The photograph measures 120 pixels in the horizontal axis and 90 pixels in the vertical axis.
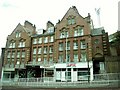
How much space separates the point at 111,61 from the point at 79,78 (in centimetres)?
658

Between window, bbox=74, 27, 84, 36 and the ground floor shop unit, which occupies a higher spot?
window, bbox=74, 27, 84, 36

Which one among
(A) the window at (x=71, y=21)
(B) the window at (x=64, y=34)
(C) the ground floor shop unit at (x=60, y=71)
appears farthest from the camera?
(A) the window at (x=71, y=21)

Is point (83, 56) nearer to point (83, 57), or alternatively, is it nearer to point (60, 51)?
point (83, 57)

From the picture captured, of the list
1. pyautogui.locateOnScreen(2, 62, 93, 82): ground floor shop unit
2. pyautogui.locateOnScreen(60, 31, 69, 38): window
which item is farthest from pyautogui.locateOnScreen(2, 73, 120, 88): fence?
pyautogui.locateOnScreen(60, 31, 69, 38): window


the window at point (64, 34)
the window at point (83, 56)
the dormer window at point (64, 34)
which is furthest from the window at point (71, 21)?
the window at point (83, 56)

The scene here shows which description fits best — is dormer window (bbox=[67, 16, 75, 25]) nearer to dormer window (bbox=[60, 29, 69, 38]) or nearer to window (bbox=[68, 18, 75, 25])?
window (bbox=[68, 18, 75, 25])

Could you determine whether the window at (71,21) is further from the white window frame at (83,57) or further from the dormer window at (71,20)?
the white window frame at (83,57)

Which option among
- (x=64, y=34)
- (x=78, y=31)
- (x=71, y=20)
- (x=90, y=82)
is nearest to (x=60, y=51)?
(x=64, y=34)

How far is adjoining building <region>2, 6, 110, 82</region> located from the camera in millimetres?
33312

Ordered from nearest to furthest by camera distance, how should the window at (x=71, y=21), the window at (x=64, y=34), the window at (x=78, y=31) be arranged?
the window at (x=78, y=31), the window at (x=64, y=34), the window at (x=71, y=21)

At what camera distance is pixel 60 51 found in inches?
1437

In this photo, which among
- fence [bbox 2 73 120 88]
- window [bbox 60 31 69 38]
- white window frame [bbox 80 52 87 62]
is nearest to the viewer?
fence [bbox 2 73 120 88]

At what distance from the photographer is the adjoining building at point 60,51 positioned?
33.3 metres

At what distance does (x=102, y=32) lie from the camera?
3503 cm
